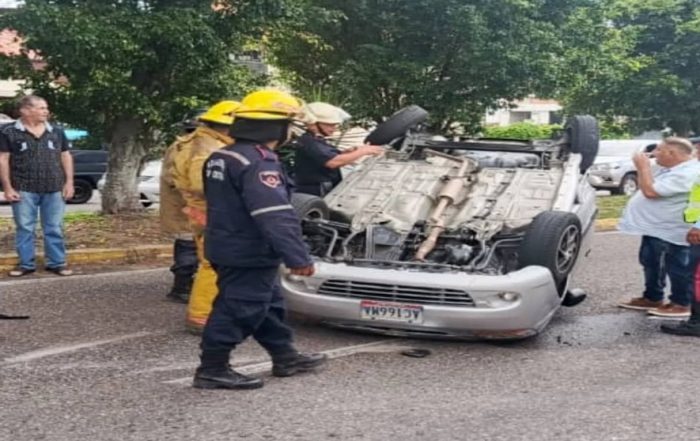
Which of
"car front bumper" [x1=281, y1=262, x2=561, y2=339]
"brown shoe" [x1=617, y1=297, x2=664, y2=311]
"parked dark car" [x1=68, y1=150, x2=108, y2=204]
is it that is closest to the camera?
"car front bumper" [x1=281, y1=262, x2=561, y2=339]

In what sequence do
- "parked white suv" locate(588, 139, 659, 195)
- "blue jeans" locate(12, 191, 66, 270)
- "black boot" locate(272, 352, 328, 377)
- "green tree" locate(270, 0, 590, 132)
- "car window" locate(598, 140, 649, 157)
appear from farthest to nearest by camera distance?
"car window" locate(598, 140, 649, 157) → "parked white suv" locate(588, 139, 659, 195) → "green tree" locate(270, 0, 590, 132) → "blue jeans" locate(12, 191, 66, 270) → "black boot" locate(272, 352, 328, 377)

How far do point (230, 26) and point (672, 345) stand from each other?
20.2 ft

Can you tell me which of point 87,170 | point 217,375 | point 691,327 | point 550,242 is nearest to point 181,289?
point 217,375

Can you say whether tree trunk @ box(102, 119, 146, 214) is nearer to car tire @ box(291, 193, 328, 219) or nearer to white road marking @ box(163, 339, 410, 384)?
car tire @ box(291, 193, 328, 219)

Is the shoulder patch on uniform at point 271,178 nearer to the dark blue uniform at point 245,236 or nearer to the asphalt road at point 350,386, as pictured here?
the dark blue uniform at point 245,236

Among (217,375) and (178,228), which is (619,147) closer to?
(178,228)

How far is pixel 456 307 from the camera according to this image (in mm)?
5727

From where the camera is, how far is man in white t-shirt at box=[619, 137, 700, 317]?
6.93 metres

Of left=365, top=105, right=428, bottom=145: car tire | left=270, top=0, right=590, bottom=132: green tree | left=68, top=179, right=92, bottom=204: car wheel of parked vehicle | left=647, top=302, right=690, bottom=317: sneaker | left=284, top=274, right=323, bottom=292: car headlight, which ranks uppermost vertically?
left=270, top=0, right=590, bottom=132: green tree

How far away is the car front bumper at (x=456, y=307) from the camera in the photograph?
5.71 metres

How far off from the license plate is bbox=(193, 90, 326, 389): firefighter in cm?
97

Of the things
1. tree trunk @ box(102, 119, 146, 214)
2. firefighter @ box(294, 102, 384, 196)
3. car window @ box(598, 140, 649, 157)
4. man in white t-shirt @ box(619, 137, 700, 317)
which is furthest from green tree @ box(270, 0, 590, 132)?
car window @ box(598, 140, 649, 157)

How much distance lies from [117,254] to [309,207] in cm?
336

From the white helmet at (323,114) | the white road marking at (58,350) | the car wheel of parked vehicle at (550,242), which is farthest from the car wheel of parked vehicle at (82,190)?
the car wheel of parked vehicle at (550,242)
